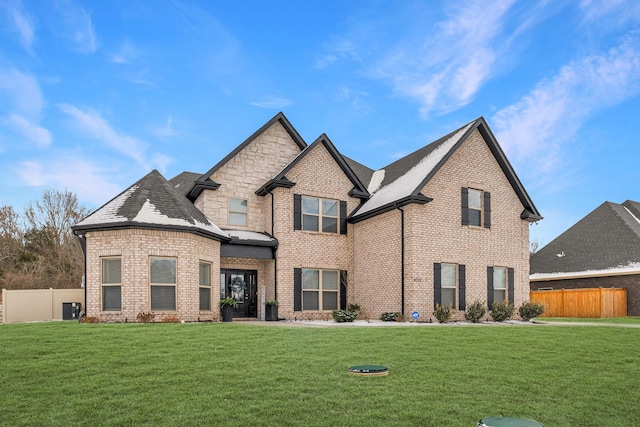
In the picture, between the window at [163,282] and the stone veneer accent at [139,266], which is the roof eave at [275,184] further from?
the window at [163,282]

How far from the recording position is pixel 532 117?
2130 centimetres

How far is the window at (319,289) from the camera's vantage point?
22094 millimetres

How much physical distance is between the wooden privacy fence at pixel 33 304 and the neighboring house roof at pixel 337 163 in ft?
36.1

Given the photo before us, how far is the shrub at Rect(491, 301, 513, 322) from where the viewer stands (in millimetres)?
20708

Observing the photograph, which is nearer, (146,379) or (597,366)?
(146,379)

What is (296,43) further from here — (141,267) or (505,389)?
(505,389)

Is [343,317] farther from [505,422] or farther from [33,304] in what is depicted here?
[33,304]

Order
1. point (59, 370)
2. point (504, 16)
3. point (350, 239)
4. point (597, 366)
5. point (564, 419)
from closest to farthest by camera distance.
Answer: point (564, 419) → point (59, 370) → point (597, 366) → point (504, 16) → point (350, 239)

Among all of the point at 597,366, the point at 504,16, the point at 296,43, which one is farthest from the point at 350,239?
the point at 597,366

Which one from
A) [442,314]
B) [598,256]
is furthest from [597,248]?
[442,314]

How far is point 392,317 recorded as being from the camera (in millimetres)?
20094

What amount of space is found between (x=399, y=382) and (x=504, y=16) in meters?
13.1

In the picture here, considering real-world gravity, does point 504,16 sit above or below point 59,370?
above

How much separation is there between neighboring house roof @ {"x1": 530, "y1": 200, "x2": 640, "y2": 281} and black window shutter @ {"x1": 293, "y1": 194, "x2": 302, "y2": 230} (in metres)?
17.5
